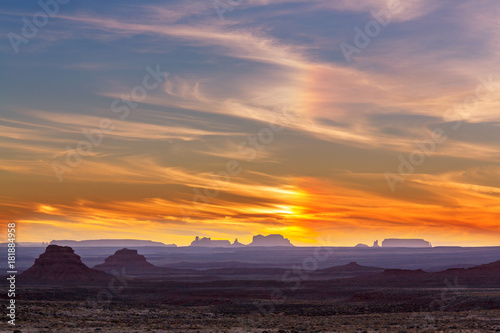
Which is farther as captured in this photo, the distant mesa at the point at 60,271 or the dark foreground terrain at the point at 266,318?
the distant mesa at the point at 60,271

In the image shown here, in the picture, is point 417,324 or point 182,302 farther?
point 182,302

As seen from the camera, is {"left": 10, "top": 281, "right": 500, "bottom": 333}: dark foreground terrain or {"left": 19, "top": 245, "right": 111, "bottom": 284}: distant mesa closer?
{"left": 10, "top": 281, "right": 500, "bottom": 333}: dark foreground terrain

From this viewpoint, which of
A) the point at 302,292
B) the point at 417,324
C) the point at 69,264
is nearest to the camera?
the point at 417,324

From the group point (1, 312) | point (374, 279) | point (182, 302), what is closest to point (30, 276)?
point (182, 302)

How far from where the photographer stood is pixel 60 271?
170625 mm

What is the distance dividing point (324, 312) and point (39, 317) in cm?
3800

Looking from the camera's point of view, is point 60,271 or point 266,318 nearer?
point 266,318

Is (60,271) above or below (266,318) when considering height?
above

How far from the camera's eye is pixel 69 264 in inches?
6900

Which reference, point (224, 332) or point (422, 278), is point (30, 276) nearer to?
point (422, 278)

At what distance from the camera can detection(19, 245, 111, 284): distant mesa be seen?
166000 mm

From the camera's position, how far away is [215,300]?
106 meters

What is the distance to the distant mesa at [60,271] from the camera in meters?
166

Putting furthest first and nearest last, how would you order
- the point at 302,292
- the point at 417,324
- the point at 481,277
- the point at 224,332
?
1. the point at 481,277
2. the point at 302,292
3. the point at 417,324
4. the point at 224,332
